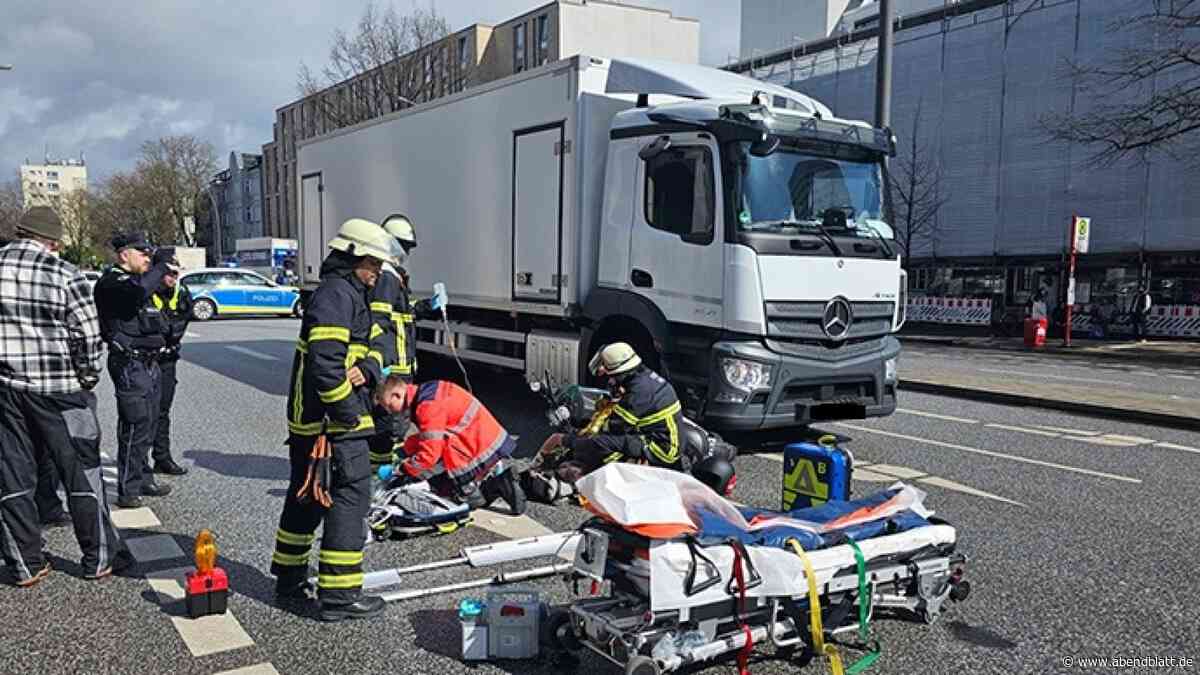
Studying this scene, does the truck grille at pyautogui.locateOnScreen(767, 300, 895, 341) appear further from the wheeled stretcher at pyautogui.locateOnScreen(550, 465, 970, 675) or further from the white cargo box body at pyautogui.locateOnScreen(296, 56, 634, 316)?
the wheeled stretcher at pyautogui.locateOnScreen(550, 465, 970, 675)

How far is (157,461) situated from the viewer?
6988mm

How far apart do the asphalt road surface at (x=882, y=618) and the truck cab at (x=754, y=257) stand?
81 centimetres

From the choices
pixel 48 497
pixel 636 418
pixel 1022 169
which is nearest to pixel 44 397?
pixel 48 497

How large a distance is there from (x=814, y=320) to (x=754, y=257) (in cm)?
81

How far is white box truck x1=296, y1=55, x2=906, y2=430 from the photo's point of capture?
22.8 ft

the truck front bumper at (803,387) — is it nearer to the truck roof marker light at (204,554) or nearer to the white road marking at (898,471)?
the white road marking at (898,471)

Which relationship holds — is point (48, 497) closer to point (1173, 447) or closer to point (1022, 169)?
point (1173, 447)

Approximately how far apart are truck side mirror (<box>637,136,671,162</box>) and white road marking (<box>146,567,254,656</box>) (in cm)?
477

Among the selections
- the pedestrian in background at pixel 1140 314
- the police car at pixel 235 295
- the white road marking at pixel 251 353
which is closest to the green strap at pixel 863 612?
the white road marking at pixel 251 353

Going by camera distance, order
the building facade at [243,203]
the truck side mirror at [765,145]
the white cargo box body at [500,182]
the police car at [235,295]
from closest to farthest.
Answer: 1. the truck side mirror at [765,145]
2. the white cargo box body at [500,182]
3. the police car at [235,295]
4. the building facade at [243,203]

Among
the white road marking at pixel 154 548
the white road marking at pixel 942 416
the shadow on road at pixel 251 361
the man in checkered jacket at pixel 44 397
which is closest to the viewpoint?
the man in checkered jacket at pixel 44 397

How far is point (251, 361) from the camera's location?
15.1m

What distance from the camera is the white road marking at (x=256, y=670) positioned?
363cm

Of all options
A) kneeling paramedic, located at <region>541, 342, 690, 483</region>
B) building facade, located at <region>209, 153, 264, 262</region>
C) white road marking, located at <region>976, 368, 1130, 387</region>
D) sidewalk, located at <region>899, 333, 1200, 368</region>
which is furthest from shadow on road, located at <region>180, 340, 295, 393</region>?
building facade, located at <region>209, 153, 264, 262</region>
